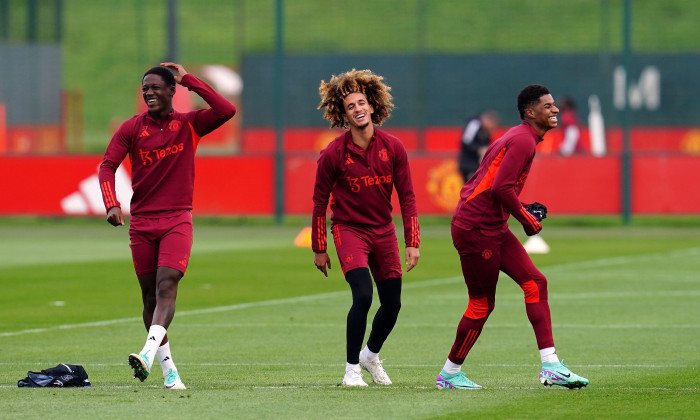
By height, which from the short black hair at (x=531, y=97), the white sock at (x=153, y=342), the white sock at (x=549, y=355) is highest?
the short black hair at (x=531, y=97)

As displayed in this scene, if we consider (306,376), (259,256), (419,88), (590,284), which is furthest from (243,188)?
(306,376)

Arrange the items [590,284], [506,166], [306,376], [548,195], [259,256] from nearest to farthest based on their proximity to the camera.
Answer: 1. [506,166]
2. [306,376]
3. [590,284]
4. [259,256]
5. [548,195]

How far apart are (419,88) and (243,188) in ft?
36.2

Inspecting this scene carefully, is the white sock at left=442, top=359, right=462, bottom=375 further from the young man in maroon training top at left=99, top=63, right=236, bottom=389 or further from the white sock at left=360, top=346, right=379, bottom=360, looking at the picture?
the young man in maroon training top at left=99, top=63, right=236, bottom=389

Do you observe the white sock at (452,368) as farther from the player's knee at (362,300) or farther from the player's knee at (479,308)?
the player's knee at (362,300)

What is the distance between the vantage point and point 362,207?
9.61 metres

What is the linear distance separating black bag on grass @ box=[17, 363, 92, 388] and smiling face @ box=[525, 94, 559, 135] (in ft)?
10.8

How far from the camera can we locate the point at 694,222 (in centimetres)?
3033

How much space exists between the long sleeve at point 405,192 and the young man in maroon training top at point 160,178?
112 centimetres

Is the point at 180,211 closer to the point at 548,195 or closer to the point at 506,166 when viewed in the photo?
the point at 506,166

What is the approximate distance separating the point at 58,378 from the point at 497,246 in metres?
2.93

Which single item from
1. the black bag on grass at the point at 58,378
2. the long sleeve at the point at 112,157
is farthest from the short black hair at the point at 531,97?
the black bag on grass at the point at 58,378

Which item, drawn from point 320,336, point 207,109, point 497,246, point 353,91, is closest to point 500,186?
point 497,246

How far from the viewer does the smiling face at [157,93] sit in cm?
963
